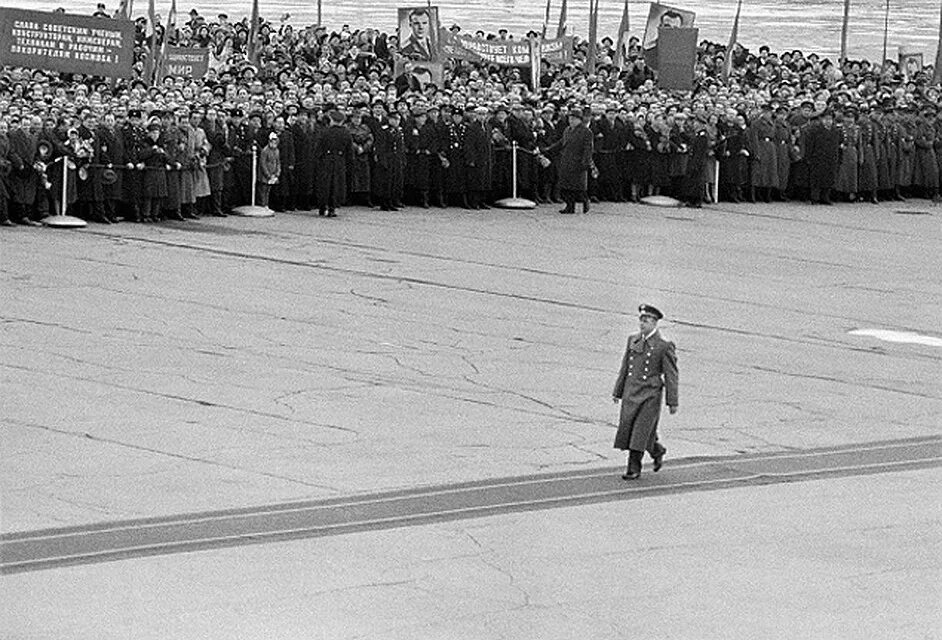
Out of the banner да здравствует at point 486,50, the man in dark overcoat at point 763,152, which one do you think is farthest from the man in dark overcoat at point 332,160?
the man in dark overcoat at point 763,152

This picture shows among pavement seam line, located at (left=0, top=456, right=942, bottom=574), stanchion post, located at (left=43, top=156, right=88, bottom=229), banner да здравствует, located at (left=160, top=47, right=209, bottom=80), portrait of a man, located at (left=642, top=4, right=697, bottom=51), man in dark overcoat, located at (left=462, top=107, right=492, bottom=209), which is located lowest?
pavement seam line, located at (left=0, top=456, right=942, bottom=574)

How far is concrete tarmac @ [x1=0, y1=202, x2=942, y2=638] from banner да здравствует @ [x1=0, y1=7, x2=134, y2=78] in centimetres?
279

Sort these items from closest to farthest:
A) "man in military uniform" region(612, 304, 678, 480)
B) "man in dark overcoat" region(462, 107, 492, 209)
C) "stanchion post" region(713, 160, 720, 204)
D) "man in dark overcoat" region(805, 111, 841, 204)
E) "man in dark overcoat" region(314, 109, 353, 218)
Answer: "man in military uniform" region(612, 304, 678, 480)
"man in dark overcoat" region(314, 109, 353, 218)
"man in dark overcoat" region(462, 107, 492, 209)
"stanchion post" region(713, 160, 720, 204)
"man in dark overcoat" region(805, 111, 841, 204)

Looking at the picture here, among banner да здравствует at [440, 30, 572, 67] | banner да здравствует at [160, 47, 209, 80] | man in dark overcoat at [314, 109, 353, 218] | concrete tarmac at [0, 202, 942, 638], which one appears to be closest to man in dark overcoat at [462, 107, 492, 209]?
concrete tarmac at [0, 202, 942, 638]

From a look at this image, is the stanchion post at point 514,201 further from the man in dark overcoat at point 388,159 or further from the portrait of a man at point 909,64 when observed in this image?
the portrait of a man at point 909,64

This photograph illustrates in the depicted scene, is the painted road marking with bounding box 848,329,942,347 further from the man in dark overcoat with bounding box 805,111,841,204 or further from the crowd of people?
the man in dark overcoat with bounding box 805,111,841,204

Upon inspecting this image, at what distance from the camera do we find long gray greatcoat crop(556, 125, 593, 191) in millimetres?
29188

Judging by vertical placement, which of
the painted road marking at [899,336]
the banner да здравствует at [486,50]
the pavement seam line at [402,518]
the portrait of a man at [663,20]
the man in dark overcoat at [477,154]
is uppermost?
the portrait of a man at [663,20]

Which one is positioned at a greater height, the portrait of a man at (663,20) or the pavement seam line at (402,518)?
the portrait of a man at (663,20)

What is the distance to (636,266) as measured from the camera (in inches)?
973

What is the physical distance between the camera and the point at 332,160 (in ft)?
91.4

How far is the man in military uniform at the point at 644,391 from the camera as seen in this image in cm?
1382

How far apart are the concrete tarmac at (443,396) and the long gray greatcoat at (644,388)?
563mm

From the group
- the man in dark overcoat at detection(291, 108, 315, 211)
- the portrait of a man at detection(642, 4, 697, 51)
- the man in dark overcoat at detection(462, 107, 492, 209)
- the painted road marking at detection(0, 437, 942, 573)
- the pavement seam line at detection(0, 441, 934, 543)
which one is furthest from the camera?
the portrait of a man at detection(642, 4, 697, 51)
